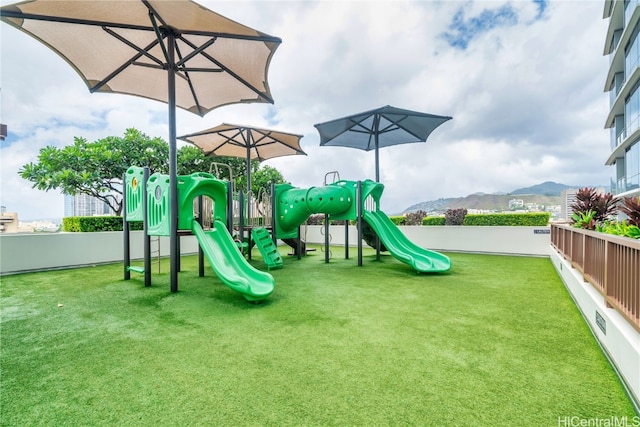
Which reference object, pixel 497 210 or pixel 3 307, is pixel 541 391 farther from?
pixel 497 210

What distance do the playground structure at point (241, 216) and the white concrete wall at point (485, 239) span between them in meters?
3.23

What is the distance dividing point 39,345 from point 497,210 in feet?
38.7

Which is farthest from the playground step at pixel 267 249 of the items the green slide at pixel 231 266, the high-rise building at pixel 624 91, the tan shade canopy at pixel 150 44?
the high-rise building at pixel 624 91

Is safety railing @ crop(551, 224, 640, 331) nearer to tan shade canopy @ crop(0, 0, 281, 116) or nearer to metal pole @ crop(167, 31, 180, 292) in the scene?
tan shade canopy @ crop(0, 0, 281, 116)

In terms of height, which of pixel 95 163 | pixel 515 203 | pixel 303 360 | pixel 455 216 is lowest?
pixel 303 360

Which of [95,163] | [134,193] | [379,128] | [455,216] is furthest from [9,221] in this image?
[455,216]

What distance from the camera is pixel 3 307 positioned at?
13.1 feet

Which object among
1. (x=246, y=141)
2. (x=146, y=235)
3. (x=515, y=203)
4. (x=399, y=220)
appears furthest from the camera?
(x=399, y=220)

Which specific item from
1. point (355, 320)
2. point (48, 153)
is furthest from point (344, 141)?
point (48, 153)

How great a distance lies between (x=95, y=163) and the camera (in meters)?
12.1

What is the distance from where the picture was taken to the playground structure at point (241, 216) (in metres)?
4.64

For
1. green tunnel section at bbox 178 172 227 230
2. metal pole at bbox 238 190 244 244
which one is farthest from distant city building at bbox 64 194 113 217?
green tunnel section at bbox 178 172 227 230

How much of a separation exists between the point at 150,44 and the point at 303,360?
16.8 ft

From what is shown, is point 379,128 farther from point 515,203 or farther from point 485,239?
point 515,203
